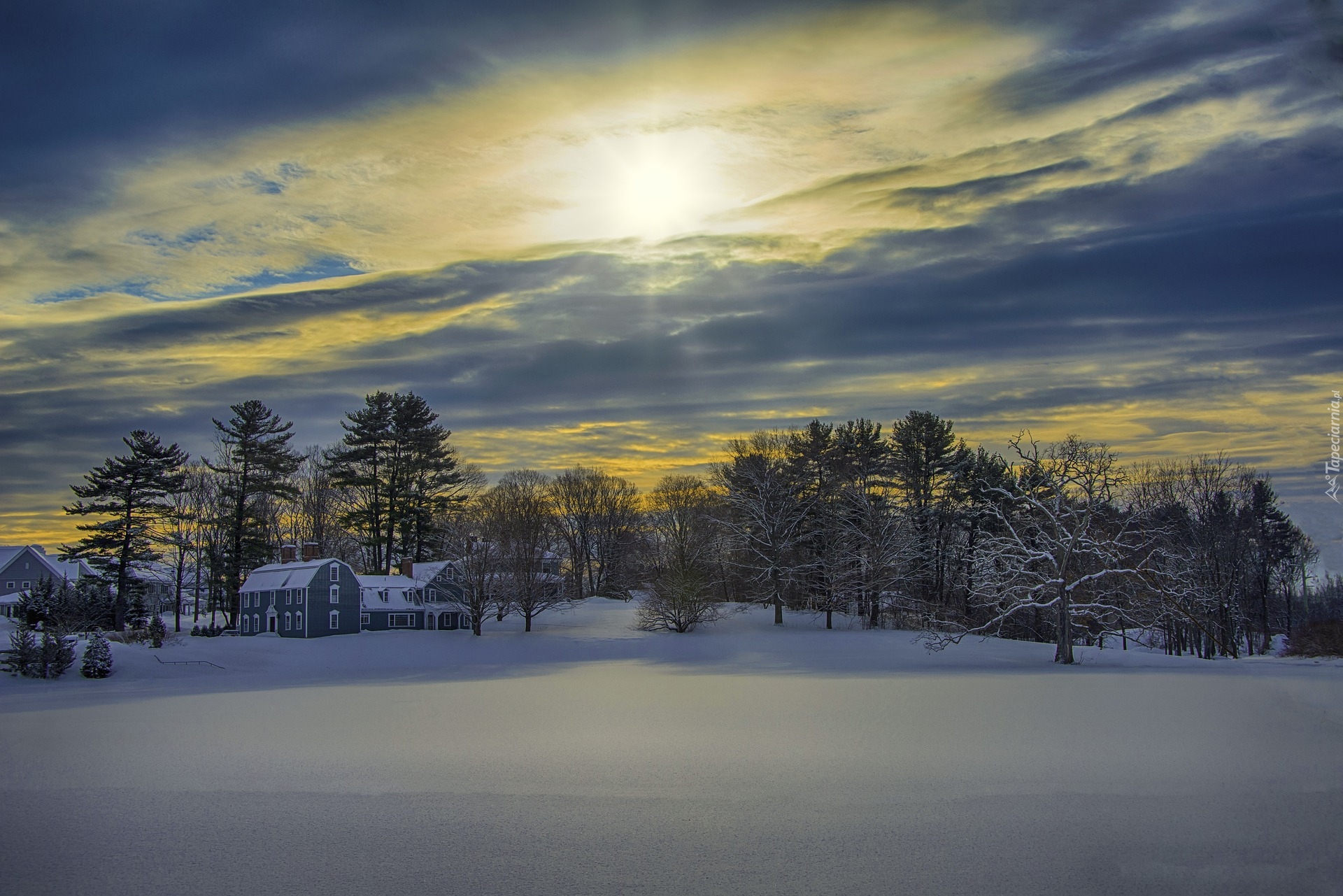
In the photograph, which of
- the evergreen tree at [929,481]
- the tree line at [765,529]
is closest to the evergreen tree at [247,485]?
the tree line at [765,529]

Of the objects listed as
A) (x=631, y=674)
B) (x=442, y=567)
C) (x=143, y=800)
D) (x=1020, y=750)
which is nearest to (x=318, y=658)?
(x=442, y=567)

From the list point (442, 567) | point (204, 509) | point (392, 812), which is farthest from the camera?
point (204, 509)

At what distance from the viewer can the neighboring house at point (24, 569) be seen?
252 ft

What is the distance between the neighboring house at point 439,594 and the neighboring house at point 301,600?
485 centimetres

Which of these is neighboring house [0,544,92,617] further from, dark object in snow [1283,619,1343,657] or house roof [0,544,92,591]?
dark object in snow [1283,619,1343,657]

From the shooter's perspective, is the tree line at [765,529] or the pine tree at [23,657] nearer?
the pine tree at [23,657]

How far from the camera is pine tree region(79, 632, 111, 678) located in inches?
1405

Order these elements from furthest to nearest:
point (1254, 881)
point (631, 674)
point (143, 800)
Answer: point (631, 674) → point (143, 800) → point (1254, 881)

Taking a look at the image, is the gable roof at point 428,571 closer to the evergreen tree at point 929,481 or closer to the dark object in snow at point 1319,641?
the evergreen tree at point 929,481

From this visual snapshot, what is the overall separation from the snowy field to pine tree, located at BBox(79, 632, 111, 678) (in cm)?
1010

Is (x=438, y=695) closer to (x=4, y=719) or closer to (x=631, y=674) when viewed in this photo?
(x=631, y=674)

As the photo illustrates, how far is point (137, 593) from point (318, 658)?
54.2 feet

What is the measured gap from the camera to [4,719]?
22.6 meters

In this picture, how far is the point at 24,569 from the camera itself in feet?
260
